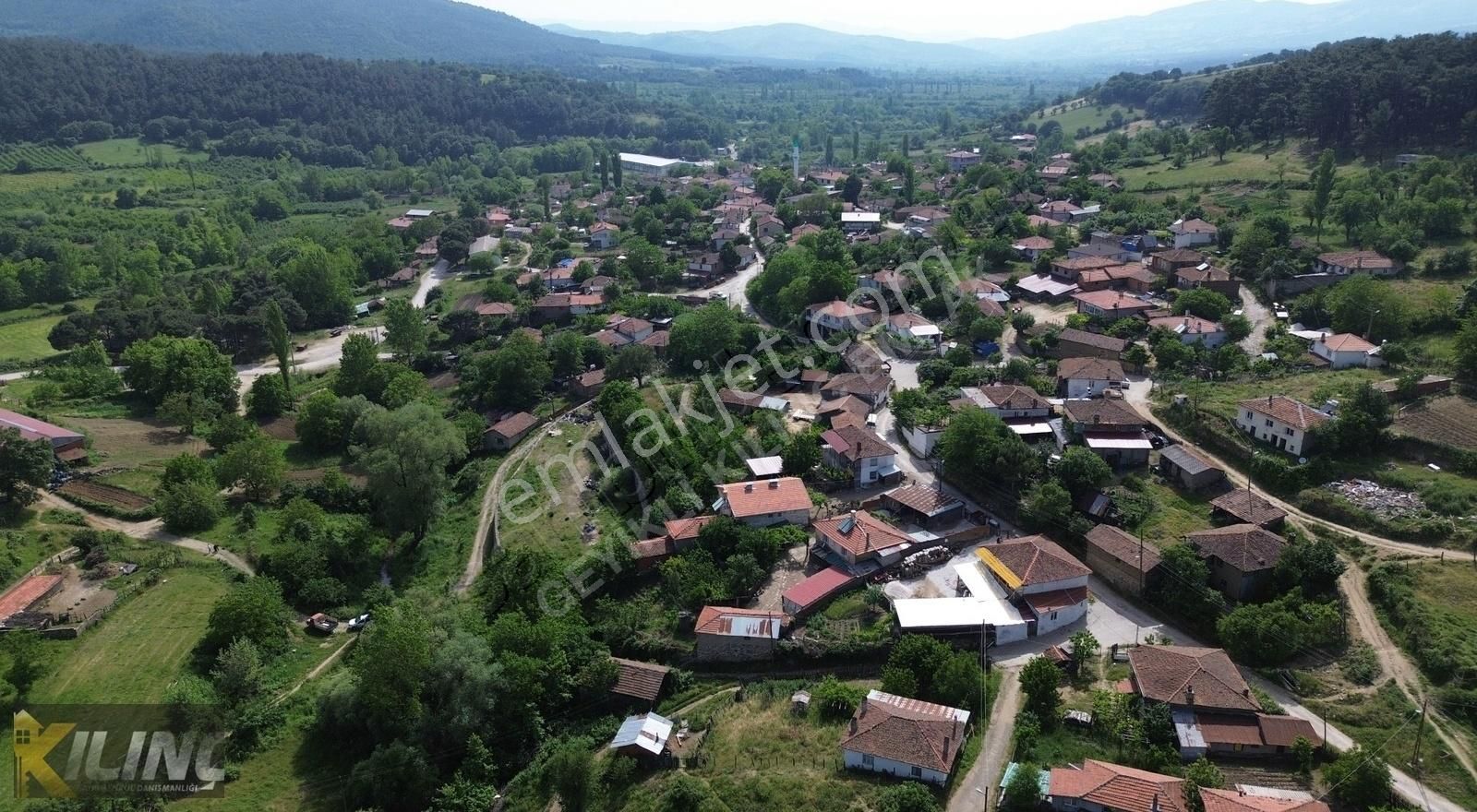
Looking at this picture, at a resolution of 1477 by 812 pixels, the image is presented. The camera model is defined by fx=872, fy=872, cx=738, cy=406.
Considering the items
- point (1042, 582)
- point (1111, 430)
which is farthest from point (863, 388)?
point (1042, 582)

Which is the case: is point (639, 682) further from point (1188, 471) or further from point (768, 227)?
point (768, 227)

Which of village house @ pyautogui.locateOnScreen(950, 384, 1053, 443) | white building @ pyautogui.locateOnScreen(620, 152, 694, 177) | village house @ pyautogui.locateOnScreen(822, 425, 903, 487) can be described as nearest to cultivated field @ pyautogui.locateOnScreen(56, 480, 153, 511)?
village house @ pyautogui.locateOnScreen(822, 425, 903, 487)

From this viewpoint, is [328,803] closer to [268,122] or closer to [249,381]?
[249,381]

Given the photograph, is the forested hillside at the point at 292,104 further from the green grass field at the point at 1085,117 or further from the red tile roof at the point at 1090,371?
the red tile roof at the point at 1090,371

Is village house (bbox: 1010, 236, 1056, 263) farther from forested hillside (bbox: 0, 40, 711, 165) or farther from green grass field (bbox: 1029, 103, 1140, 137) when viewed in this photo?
forested hillside (bbox: 0, 40, 711, 165)

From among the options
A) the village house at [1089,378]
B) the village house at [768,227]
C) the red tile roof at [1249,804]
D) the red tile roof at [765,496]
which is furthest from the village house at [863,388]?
the village house at [768,227]

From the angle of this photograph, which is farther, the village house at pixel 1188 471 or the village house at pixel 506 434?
the village house at pixel 506 434
